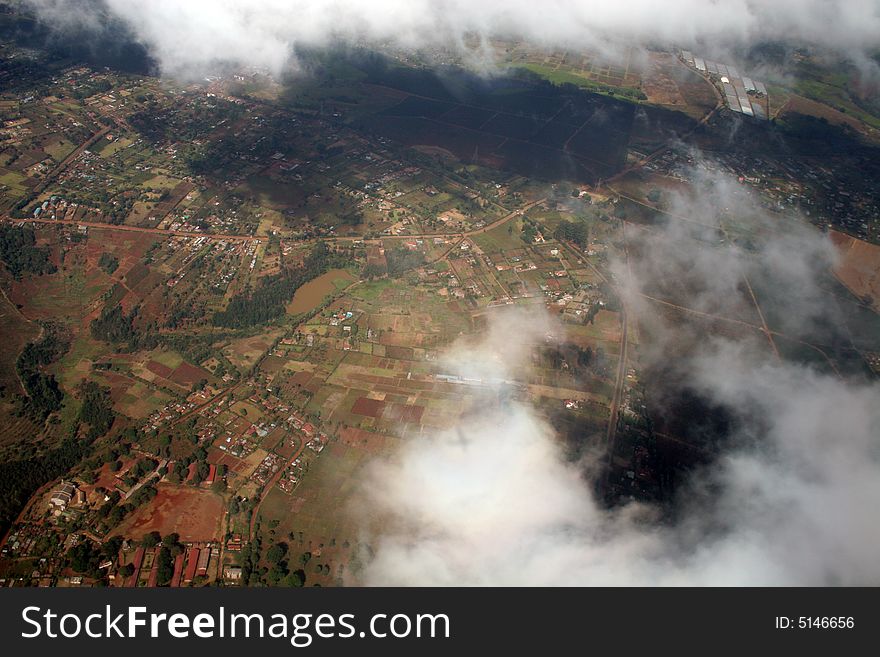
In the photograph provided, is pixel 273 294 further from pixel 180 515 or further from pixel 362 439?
pixel 180 515

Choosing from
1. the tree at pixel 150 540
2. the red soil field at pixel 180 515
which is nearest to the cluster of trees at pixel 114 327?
the red soil field at pixel 180 515

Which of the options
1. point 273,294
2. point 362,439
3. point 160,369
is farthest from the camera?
Result: point 273,294

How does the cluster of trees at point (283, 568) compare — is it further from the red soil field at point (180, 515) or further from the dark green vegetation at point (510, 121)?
the dark green vegetation at point (510, 121)

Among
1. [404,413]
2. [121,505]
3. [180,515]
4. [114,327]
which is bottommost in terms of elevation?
[114,327]

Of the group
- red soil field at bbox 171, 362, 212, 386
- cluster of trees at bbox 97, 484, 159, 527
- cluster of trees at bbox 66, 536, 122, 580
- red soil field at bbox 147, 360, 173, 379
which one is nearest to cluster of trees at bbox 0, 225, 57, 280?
red soil field at bbox 147, 360, 173, 379

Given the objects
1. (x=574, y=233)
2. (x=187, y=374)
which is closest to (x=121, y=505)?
(x=187, y=374)

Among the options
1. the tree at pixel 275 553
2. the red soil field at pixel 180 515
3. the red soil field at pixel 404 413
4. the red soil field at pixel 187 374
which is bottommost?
the red soil field at pixel 187 374
